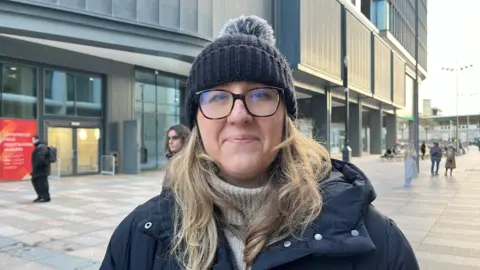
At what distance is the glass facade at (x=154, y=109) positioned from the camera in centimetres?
2073

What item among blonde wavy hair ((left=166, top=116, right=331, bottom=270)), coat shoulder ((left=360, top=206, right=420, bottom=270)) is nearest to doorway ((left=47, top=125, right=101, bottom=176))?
blonde wavy hair ((left=166, top=116, right=331, bottom=270))

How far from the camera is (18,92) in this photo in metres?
15.7

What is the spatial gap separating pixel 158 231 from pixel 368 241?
687 mm

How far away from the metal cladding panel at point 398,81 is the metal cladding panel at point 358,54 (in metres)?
11.4

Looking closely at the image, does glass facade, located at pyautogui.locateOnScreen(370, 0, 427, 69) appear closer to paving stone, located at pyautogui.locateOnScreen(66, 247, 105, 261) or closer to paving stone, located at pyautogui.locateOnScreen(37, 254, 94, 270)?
paving stone, located at pyautogui.locateOnScreen(66, 247, 105, 261)

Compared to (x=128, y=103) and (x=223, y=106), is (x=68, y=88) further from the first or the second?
(x=223, y=106)

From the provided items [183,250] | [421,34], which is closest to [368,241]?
[183,250]

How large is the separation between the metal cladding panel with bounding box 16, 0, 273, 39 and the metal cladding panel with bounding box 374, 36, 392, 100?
2429 centimetres

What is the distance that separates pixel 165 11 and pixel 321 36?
558 inches

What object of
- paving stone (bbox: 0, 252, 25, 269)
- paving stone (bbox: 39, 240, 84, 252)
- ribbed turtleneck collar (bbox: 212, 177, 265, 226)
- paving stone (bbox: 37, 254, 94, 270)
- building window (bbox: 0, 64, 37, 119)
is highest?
building window (bbox: 0, 64, 37, 119)

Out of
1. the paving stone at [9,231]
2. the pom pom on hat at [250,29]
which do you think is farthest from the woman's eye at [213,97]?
Answer: the paving stone at [9,231]

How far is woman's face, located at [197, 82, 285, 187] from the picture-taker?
4.28ft

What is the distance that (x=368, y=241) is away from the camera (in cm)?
116

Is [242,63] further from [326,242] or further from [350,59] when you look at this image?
[350,59]
